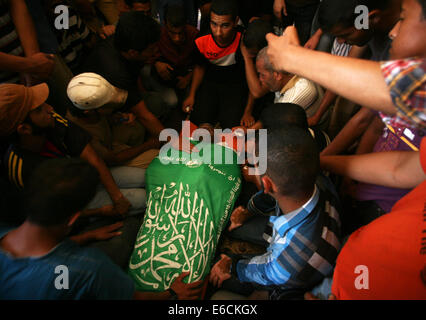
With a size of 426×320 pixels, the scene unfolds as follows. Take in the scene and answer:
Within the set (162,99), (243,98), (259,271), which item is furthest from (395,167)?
(162,99)

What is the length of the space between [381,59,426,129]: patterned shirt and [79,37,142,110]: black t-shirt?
→ 5.49 ft

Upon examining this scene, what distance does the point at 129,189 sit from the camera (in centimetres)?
191

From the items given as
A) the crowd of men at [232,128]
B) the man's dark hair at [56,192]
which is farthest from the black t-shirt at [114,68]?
the man's dark hair at [56,192]

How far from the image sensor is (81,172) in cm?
103

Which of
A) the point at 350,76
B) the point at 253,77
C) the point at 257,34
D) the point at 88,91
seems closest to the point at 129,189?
the point at 88,91

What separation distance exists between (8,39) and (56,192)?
1353 mm

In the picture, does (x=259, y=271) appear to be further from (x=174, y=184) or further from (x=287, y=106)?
(x=287, y=106)

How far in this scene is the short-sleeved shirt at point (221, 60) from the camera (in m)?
2.30

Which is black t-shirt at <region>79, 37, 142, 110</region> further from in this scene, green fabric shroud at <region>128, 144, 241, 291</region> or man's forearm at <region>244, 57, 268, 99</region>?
man's forearm at <region>244, 57, 268, 99</region>

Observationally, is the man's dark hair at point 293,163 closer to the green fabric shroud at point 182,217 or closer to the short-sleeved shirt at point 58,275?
the green fabric shroud at point 182,217

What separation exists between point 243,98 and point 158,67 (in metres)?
0.89

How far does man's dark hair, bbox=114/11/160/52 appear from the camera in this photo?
1748 millimetres

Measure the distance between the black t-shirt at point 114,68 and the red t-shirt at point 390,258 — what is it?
1.70 m
